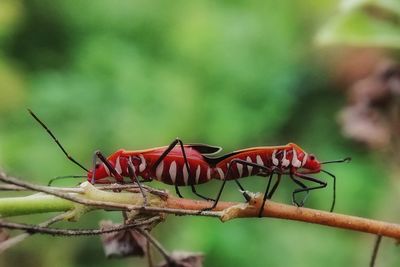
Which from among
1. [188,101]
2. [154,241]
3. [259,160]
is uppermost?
[259,160]

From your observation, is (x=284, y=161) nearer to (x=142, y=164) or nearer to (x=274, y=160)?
(x=274, y=160)

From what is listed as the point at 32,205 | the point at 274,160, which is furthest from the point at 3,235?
the point at 274,160

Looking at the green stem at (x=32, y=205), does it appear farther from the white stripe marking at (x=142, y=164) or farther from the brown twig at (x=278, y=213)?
the white stripe marking at (x=142, y=164)

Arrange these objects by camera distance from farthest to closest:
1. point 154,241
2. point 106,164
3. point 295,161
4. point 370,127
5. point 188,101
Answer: point 188,101 → point 370,127 → point 295,161 → point 106,164 → point 154,241

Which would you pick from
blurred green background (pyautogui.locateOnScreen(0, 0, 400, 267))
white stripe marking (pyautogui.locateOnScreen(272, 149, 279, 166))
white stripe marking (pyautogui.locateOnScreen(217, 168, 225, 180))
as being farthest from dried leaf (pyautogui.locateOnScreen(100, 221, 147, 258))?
blurred green background (pyautogui.locateOnScreen(0, 0, 400, 267))

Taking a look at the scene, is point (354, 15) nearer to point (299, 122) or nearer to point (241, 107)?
point (241, 107)

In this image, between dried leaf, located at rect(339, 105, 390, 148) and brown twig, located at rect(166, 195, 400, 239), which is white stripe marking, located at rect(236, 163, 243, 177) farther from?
dried leaf, located at rect(339, 105, 390, 148)
